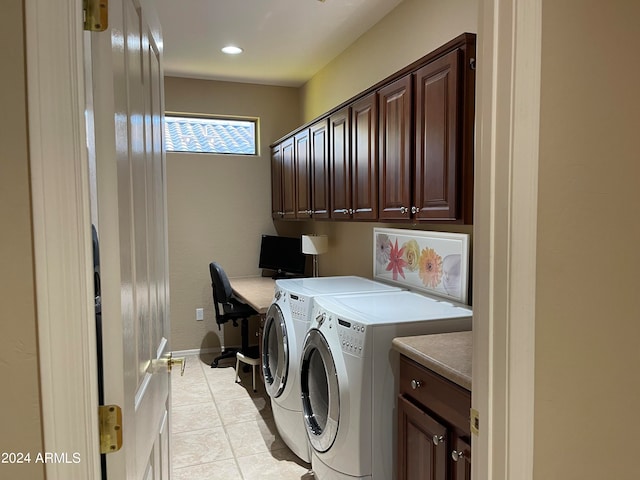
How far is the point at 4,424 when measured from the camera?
731 mm

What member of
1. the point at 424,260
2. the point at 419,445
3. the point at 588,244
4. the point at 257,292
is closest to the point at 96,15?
the point at 588,244

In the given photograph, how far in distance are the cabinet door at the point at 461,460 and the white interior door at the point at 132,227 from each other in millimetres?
916

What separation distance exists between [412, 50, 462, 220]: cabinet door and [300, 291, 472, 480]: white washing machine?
47cm

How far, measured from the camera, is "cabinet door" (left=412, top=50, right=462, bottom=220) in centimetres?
175

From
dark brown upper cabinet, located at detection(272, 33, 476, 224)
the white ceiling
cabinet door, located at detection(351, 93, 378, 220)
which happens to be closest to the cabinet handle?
dark brown upper cabinet, located at detection(272, 33, 476, 224)

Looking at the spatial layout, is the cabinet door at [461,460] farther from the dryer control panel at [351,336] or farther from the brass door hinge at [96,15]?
the brass door hinge at [96,15]

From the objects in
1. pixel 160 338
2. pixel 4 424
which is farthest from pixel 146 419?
pixel 4 424

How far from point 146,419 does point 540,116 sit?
1177mm

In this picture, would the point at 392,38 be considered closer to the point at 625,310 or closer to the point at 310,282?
the point at 310,282

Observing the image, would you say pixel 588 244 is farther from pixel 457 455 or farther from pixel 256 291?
pixel 256 291

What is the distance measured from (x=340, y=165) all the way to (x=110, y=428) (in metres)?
2.22

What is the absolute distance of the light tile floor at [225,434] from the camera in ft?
8.20

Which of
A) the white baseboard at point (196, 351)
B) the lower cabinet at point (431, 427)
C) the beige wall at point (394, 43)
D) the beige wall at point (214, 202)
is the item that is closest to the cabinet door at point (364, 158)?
the beige wall at point (394, 43)

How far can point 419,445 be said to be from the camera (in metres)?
1.63
